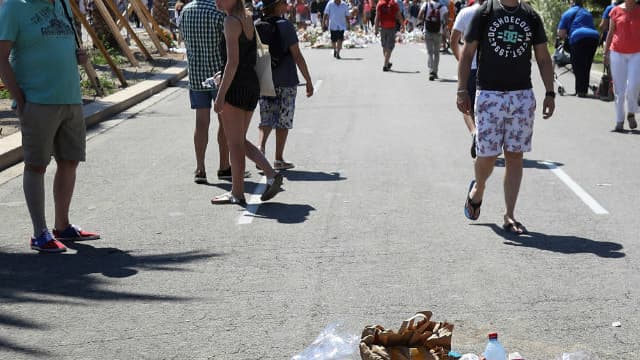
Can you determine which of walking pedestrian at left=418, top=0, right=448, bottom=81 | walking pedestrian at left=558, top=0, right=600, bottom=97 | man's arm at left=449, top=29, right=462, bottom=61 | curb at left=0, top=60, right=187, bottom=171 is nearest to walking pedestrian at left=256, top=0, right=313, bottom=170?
man's arm at left=449, top=29, right=462, bottom=61

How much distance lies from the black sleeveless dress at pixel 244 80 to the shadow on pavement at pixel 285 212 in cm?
91

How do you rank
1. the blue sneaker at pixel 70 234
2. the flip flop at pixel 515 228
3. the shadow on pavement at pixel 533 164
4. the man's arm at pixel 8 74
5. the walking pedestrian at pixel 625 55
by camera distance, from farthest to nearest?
the walking pedestrian at pixel 625 55
the shadow on pavement at pixel 533 164
the flip flop at pixel 515 228
the blue sneaker at pixel 70 234
the man's arm at pixel 8 74

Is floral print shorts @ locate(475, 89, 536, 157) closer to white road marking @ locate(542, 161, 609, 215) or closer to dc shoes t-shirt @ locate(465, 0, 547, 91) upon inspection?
dc shoes t-shirt @ locate(465, 0, 547, 91)

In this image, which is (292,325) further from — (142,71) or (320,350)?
(142,71)

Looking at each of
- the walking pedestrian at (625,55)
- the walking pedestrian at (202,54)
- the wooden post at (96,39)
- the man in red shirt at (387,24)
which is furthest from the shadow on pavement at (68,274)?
the man in red shirt at (387,24)

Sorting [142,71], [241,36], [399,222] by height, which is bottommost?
[142,71]

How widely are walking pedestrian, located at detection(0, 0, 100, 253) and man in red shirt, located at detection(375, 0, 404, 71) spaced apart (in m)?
17.8

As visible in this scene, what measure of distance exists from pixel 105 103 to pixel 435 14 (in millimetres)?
8970

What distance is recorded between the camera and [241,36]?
8.88 metres

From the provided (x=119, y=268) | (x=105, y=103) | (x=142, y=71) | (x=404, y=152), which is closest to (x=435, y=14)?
(x=142, y=71)

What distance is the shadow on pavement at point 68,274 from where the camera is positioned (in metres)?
6.42

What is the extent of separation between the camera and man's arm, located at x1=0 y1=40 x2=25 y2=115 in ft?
23.4

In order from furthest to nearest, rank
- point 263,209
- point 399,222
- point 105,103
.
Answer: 1. point 105,103
2. point 263,209
3. point 399,222

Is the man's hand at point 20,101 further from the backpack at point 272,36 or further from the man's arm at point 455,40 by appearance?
the man's arm at point 455,40
